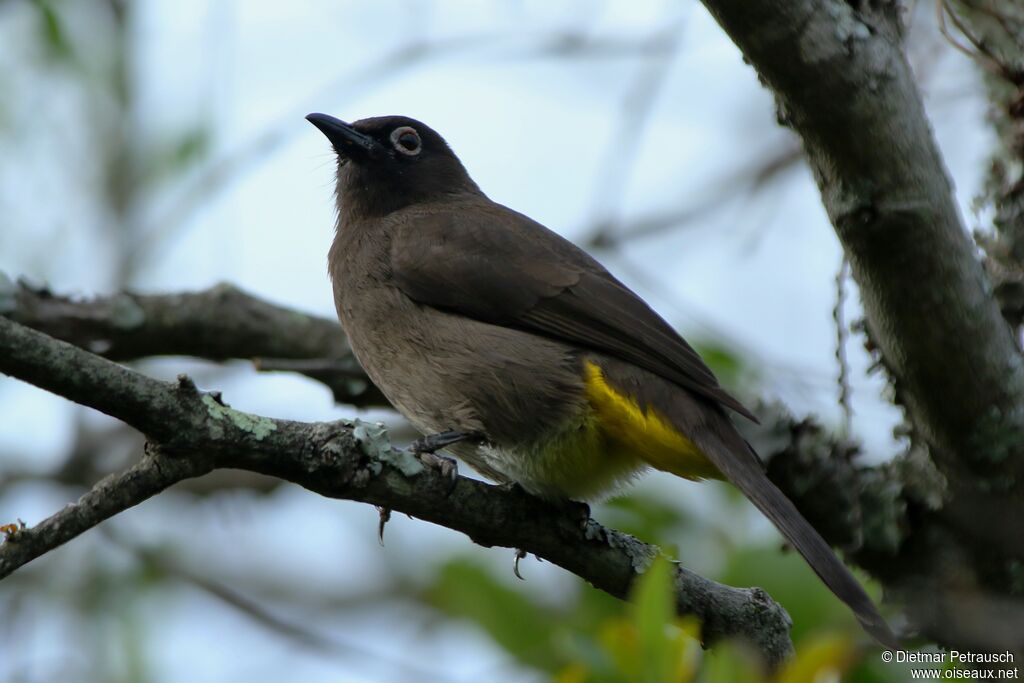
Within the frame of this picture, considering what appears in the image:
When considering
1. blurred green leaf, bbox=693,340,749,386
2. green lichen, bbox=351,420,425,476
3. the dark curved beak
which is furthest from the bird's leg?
blurred green leaf, bbox=693,340,749,386

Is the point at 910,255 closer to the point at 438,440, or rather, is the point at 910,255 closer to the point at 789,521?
the point at 789,521

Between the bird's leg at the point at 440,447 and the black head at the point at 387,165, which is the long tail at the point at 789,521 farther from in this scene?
the black head at the point at 387,165

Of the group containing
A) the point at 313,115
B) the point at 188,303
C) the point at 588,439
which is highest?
the point at 313,115

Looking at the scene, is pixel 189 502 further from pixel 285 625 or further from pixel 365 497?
pixel 365 497

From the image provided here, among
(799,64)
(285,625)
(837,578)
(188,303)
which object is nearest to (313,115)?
(188,303)

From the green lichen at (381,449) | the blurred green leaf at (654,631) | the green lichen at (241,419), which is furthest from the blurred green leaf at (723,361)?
the blurred green leaf at (654,631)

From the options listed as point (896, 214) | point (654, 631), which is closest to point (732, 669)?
point (654, 631)

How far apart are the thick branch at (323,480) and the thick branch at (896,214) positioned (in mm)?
911

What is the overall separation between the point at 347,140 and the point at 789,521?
321 centimetres

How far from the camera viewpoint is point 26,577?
7.11 m

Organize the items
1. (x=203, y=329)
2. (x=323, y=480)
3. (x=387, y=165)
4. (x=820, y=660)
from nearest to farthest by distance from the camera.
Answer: (x=820, y=660), (x=323, y=480), (x=203, y=329), (x=387, y=165)

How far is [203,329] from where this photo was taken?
528cm

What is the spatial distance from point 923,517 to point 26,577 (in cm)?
518

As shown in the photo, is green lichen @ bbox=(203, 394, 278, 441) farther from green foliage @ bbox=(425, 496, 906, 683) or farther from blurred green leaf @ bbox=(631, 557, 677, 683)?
blurred green leaf @ bbox=(631, 557, 677, 683)
